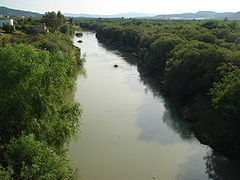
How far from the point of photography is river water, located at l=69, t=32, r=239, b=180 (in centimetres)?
1508

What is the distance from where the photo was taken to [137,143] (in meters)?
18.1

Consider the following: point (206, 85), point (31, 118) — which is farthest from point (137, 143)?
point (31, 118)

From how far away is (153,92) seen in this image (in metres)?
29.7

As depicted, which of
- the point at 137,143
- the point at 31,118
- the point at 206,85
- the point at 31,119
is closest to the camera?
the point at 31,119

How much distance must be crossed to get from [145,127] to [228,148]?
6545mm

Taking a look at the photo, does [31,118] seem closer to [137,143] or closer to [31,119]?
[31,119]

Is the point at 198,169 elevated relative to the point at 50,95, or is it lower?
lower

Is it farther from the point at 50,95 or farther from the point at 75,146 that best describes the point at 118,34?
the point at 50,95

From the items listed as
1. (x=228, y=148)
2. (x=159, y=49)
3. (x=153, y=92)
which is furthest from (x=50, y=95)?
(x=159, y=49)

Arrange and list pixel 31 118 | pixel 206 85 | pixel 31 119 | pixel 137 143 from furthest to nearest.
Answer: pixel 206 85 < pixel 137 143 < pixel 31 118 < pixel 31 119

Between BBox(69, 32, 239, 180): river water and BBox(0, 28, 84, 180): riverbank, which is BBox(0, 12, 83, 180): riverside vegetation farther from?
BBox(69, 32, 239, 180): river water

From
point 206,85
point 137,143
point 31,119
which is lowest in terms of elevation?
point 137,143

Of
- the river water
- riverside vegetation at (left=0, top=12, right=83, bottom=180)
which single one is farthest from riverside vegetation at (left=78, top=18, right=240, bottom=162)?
riverside vegetation at (left=0, top=12, right=83, bottom=180)

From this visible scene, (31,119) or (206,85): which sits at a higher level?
(31,119)
